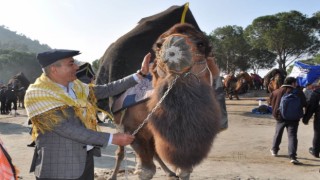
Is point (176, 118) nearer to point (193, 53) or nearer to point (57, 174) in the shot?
point (193, 53)

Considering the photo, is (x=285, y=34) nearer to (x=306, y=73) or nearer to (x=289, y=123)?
(x=306, y=73)

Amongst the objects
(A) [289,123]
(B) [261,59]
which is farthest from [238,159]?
(B) [261,59]

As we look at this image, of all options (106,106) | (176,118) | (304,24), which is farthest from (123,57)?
(304,24)

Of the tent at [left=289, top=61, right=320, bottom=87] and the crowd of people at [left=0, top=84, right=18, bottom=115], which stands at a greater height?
the tent at [left=289, top=61, right=320, bottom=87]

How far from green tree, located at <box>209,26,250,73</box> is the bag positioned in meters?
40.6

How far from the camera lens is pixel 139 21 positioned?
5.90 metres

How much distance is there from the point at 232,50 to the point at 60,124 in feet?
154

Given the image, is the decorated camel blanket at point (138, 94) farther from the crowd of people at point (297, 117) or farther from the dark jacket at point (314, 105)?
the dark jacket at point (314, 105)

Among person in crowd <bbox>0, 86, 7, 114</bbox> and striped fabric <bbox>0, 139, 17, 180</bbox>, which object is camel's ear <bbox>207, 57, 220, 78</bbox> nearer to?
striped fabric <bbox>0, 139, 17, 180</bbox>

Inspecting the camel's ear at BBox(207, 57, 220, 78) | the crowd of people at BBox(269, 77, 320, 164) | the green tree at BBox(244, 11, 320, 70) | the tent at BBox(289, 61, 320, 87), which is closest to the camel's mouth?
the camel's ear at BBox(207, 57, 220, 78)

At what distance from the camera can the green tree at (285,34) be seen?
1715 inches

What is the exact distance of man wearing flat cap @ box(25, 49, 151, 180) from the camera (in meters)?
2.82

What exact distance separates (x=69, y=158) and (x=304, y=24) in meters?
46.7

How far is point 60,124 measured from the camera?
280 cm
